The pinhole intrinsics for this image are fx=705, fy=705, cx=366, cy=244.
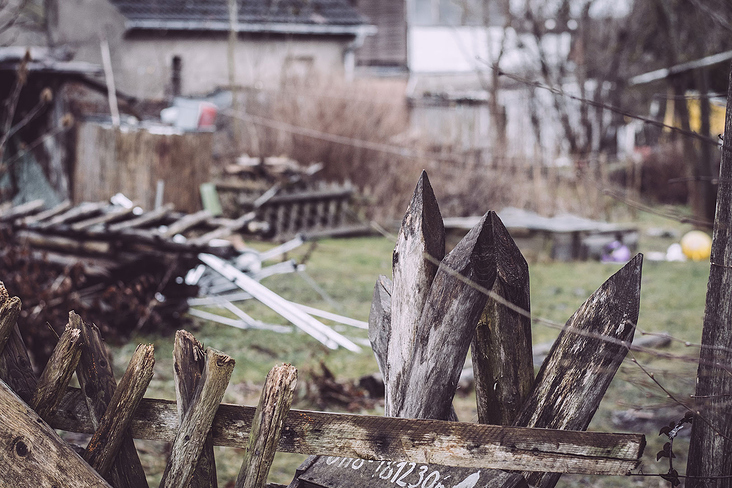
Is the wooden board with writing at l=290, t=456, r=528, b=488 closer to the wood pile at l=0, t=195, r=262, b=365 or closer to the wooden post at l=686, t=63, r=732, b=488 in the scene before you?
the wooden post at l=686, t=63, r=732, b=488

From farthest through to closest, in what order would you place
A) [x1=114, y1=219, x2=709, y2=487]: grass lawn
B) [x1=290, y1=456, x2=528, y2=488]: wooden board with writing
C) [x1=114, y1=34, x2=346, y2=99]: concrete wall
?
1. [x1=114, y1=34, x2=346, y2=99]: concrete wall
2. [x1=114, y1=219, x2=709, y2=487]: grass lawn
3. [x1=290, y1=456, x2=528, y2=488]: wooden board with writing

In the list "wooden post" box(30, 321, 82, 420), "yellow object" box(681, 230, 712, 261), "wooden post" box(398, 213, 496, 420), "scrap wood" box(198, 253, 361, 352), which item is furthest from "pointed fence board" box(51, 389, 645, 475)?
"yellow object" box(681, 230, 712, 261)

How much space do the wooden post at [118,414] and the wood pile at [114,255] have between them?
3412mm

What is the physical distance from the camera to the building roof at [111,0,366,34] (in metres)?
17.8

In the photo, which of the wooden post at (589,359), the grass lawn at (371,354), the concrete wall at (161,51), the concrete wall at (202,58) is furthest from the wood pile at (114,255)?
the concrete wall at (202,58)

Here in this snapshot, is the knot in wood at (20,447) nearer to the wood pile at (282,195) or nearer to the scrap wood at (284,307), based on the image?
the scrap wood at (284,307)

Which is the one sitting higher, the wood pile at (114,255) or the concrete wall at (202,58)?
the concrete wall at (202,58)

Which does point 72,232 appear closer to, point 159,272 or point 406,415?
point 159,272

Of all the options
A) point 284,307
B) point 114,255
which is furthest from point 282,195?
point 284,307

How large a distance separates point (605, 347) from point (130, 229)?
14.6ft

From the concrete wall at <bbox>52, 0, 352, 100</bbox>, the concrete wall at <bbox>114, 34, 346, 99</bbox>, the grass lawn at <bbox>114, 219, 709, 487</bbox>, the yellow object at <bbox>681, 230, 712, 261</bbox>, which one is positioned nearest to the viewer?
the grass lawn at <bbox>114, 219, 709, 487</bbox>

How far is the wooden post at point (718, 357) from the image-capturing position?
70.6 inches

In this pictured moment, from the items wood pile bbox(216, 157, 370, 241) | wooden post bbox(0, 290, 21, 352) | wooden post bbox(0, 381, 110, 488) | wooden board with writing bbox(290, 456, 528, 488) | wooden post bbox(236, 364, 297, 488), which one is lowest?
wood pile bbox(216, 157, 370, 241)

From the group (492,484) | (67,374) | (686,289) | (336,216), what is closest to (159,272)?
(67,374)
